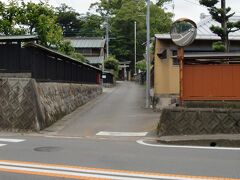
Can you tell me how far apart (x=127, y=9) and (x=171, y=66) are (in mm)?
54392

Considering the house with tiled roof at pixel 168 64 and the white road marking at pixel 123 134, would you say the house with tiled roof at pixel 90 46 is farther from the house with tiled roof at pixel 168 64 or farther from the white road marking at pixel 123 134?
the white road marking at pixel 123 134

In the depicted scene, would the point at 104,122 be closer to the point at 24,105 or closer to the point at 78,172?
the point at 24,105

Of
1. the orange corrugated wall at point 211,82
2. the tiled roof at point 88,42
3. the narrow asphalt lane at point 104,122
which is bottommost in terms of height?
the narrow asphalt lane at point 104,122

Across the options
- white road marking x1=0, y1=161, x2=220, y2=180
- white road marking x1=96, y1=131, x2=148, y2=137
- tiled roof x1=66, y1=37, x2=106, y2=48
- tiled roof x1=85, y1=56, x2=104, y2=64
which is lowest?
white road marking x1=96, y1=131, x2=148, y2=137

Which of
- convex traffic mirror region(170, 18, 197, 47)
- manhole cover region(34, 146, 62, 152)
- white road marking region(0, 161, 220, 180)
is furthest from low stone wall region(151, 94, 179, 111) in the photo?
white road marking region(0, 161, 220, 180)

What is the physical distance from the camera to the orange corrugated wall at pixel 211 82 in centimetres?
1548

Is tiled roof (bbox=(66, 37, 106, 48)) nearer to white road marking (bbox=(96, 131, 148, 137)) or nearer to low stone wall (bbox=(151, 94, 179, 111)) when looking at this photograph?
low stone wall (bbox=(151, 94, 179, 111))

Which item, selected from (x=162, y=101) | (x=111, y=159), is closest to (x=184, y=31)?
(x=111, y=159)

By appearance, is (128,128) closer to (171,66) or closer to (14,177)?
(171,66)

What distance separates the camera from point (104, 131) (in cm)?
1652

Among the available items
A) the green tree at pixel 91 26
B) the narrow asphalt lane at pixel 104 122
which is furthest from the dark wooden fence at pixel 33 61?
the green tree at pixel 91 26

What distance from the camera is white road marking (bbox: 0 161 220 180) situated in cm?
796

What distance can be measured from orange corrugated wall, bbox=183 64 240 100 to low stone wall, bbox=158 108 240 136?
4.66ft

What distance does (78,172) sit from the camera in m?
8.41
